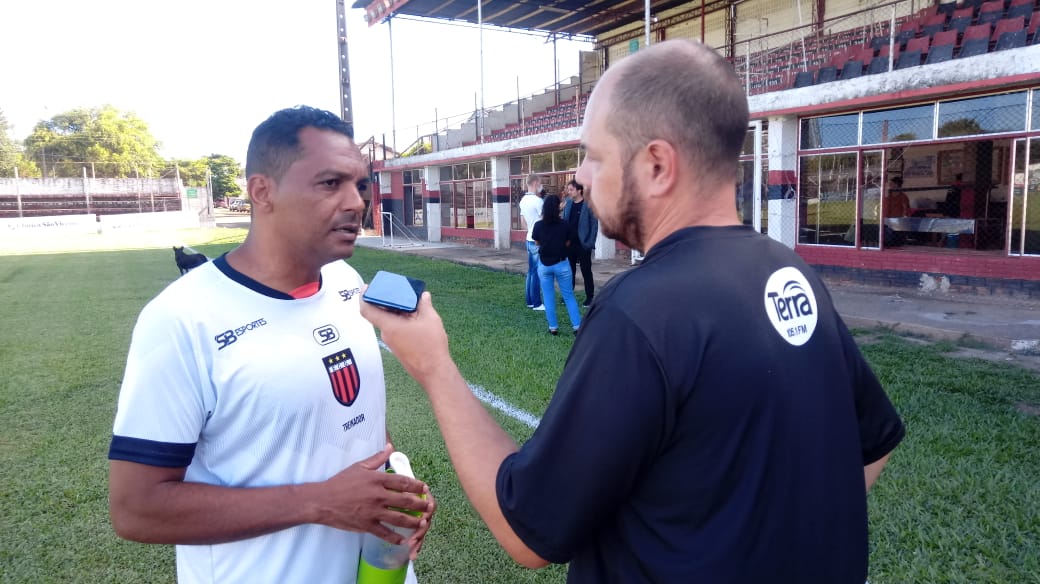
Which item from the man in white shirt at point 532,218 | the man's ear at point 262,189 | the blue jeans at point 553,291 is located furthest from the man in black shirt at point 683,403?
the man in white shirt at point 532,218

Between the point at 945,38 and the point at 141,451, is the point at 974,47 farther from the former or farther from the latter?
the point at 141,451

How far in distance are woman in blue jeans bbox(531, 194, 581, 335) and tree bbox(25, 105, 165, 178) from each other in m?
77.1

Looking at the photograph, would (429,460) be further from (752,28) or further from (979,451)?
(752,28)

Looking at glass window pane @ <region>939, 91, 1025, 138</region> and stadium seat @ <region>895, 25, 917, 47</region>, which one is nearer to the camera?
glass window pane @ <region>939, 91, 1025, 138</region>

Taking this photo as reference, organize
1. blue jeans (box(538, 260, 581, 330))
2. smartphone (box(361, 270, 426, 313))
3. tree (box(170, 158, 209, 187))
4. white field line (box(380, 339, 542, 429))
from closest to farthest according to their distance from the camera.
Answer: smartphone (box(361, 270, 426, 313)) → white field line (box(380, 339, 542, 429)) → blue jeans (box(538, 260, 581, 330)) → tree (box(170, 158, 209, 187))

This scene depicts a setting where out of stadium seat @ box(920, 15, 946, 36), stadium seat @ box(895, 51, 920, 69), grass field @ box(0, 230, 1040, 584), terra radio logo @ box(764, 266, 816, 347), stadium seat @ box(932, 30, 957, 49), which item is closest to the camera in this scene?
terra radio logo @ box(764, 266, 816, 347)

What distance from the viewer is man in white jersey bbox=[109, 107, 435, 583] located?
1.54 metres

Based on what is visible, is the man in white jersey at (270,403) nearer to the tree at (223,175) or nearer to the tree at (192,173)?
the tree at (223,175)

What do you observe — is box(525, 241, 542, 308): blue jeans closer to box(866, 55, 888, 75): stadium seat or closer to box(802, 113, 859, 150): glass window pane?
box(802, 113, 859, 150): glass window pane

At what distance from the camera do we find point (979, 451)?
4.72 m

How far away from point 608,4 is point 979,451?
826 inches

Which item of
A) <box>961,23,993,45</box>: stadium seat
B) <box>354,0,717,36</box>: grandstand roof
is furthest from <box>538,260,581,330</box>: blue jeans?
<box>354,0,717,36</box>: grandstand roof

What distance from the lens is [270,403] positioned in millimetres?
1675

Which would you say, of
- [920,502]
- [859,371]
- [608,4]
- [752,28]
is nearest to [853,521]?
[859,371]
